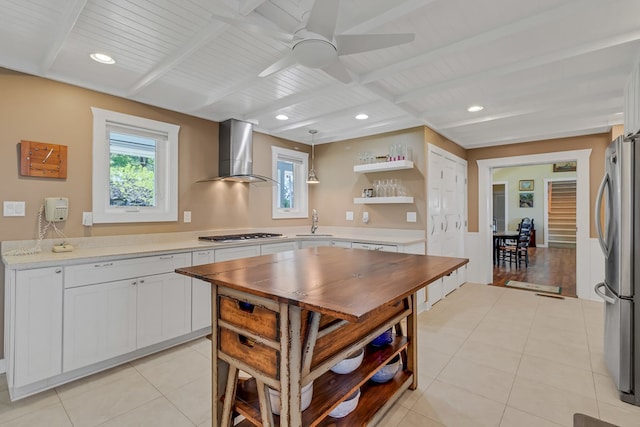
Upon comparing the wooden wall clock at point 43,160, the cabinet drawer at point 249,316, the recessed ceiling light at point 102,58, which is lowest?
the cabinet drawer at point 249,316

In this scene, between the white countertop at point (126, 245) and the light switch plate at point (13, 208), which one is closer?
the white countertop at point (126, 245)

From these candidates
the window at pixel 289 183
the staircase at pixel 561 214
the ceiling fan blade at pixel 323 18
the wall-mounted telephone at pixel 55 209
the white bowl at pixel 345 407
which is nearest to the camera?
the ceiling fan blade at pixel 323 18

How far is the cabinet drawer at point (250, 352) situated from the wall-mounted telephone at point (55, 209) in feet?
6.65

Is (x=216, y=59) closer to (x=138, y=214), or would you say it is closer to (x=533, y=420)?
(x=138, y=214)

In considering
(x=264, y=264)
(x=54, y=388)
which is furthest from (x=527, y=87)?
(x=54, y=388)

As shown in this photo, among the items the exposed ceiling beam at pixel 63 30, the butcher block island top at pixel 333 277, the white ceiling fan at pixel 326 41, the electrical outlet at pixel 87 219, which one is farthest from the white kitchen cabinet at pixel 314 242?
the exposed ceiling beam at pixel 63 30

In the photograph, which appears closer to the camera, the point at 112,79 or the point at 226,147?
the point at 112,79

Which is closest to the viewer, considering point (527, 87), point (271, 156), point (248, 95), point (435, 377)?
point (435, 377)

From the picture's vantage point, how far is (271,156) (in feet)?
14.9

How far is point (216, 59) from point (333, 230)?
315 cm

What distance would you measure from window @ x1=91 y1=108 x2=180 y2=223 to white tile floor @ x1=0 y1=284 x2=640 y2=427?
1429 mm

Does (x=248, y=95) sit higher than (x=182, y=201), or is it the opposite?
(x=248, y=95)

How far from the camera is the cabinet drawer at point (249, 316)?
1333mm

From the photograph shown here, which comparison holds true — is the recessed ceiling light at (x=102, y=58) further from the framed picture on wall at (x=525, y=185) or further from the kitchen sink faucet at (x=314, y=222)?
the framed picture on wall at (x=525, y=185)
